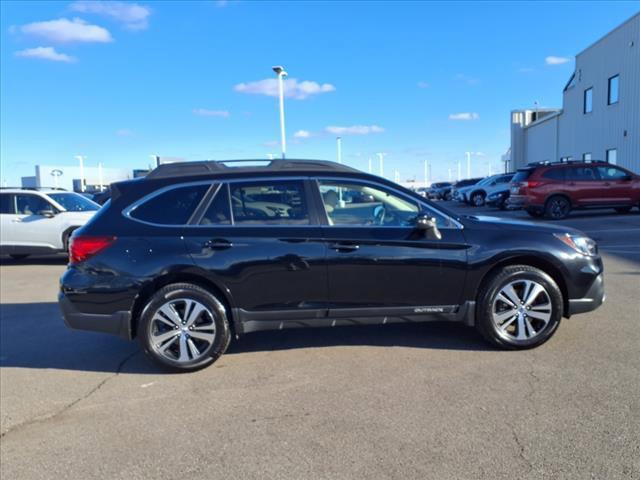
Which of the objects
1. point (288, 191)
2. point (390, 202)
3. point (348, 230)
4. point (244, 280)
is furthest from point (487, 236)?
point (244, 280)

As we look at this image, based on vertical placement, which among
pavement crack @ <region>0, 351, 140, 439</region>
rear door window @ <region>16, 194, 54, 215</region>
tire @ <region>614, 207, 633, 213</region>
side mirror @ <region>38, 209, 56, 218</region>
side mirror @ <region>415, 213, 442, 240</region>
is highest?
rear door window @ <region>16, 194, 54, 215</region>

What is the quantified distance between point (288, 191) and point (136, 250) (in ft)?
4.72

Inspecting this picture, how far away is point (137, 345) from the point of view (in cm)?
527

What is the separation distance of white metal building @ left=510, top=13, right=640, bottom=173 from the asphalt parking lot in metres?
20.6

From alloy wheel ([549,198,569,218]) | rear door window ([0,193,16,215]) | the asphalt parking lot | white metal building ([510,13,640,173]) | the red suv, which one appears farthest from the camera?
white metal building ([510,13,640,173])

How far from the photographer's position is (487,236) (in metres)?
4.54

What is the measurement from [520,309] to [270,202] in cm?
248

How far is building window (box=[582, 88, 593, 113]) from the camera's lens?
85.8 ft

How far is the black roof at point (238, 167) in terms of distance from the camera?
4.65 metres

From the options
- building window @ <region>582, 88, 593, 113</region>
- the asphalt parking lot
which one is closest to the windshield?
the asphalt parking lot

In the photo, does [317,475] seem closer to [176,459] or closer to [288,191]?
[176,459]

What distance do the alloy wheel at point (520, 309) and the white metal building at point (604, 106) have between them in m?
21.1

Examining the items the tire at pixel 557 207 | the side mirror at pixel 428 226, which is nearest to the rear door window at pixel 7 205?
the side mirror at pixel 428 226

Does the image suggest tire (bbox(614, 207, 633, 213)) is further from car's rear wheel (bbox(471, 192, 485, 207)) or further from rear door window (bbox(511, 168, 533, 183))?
car's rear wheel (bbox(471, 192, 485, 207))
